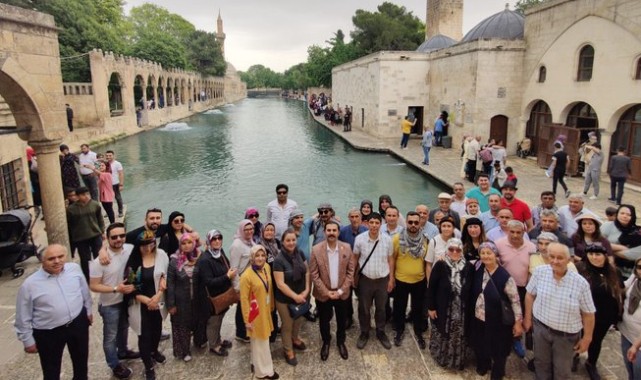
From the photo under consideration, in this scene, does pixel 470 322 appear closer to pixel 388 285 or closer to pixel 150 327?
pixel 388 285

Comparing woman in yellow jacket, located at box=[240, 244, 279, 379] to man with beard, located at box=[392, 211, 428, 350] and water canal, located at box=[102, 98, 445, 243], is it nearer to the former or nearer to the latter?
man with beard, located at box=[392, 211, 428, 350]

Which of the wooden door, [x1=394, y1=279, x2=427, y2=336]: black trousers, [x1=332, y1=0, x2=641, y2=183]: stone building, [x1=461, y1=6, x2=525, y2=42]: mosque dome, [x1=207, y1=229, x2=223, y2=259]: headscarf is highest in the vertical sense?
[x1=461, y1=6, x2=525, y2=42]: mosque dome

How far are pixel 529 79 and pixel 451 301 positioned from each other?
15602 millimetres

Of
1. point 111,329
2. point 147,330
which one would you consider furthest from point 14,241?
point 147,330

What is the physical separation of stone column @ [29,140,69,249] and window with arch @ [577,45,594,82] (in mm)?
15002

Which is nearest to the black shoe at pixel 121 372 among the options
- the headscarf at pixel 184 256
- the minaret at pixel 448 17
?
the headscarf at pixel 184 256

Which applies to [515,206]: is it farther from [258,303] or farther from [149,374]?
[149,374]

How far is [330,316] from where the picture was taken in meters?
4.82

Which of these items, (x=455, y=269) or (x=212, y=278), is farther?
(x=212, y=278)

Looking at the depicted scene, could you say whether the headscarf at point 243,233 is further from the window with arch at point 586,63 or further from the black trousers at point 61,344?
the window with arch at point 586,63

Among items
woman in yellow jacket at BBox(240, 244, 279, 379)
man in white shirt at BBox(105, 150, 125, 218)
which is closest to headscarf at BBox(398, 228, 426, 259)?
woman in yellow jacket at BBox(240, 244, 279, 379)

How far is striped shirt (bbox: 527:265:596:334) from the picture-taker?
12.3 feet

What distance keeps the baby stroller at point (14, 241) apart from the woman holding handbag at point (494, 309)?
21.7 ft

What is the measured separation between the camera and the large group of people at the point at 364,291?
3.83m
